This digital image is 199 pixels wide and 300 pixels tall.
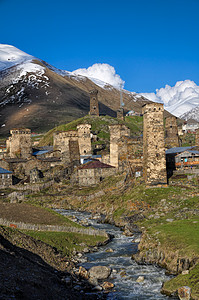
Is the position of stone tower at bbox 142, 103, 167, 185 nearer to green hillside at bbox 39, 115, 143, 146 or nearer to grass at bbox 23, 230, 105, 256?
Result: grass at bbox 23, 230, 105, 256

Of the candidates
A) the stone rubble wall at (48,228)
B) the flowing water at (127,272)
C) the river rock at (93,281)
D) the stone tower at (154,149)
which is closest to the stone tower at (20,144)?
the stone tower at (154,149)

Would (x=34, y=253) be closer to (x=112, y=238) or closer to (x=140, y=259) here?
(x=140, y=259)

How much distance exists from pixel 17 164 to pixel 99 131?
42.4 metres

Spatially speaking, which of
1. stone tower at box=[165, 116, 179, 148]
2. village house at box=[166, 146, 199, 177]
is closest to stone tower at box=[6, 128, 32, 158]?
stone tower at box=[165, 116, 179, 148]

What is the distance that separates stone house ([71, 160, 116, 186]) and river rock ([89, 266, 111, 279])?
1815 inches

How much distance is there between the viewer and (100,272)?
25.6 m

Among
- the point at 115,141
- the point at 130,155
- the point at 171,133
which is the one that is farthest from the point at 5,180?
the point at 171,133

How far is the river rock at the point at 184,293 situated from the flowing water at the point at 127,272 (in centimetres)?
120

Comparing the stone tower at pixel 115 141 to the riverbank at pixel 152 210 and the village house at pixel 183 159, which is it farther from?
the village house at pixel 183 159

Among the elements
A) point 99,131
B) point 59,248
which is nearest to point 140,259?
point 59,248

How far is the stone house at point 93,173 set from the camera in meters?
72.3

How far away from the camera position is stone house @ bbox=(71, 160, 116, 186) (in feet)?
237

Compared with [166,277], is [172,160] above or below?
above

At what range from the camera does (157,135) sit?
50250 millimetres
